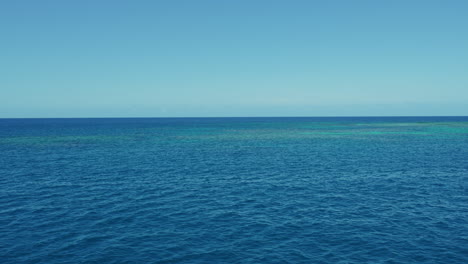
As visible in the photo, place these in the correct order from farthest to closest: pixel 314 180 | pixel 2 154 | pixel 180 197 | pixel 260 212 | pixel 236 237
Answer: pixel 2 154
pixel 314 180
pixel 180 197
pixel 260 212
pixel 236 237

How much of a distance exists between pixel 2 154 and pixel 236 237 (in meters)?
73.1

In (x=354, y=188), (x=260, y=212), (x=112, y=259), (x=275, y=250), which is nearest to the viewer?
(x=112, y=259)

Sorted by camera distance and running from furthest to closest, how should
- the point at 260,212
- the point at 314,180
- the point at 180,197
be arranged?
the point at 314,180
the point at 180,197
the point at 260,212

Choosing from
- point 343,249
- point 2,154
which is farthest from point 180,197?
point 2,154

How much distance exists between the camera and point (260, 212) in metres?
32.7

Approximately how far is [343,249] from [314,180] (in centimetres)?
2307

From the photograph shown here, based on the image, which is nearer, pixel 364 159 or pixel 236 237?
pixel 236 237

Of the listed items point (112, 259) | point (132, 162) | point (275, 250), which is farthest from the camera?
point (132, 162)

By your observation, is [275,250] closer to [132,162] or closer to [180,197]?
[180,197]

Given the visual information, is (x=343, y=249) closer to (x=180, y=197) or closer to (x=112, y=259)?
(x=112, y=259)

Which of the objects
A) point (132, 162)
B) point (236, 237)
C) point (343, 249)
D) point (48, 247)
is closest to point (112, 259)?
point (48, 247)

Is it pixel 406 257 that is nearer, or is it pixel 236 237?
pixel 406 257

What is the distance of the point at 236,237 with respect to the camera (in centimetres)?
2664

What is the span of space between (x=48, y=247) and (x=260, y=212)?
63.7ft
